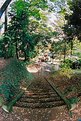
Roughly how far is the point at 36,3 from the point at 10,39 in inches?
133

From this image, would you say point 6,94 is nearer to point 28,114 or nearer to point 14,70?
point 28,114

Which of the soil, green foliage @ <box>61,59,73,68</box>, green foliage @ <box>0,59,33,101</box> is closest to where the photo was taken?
the soil

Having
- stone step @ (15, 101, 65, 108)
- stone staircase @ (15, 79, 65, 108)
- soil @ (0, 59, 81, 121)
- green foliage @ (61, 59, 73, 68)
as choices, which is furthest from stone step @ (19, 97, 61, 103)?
green foliage @ (61, 59, 73, 68)

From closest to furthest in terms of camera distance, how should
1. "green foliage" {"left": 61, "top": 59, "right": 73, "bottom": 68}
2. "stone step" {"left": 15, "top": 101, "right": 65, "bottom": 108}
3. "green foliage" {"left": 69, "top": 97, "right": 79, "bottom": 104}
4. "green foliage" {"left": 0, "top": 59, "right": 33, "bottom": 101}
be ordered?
1. "stone step" {"left": 15, "top": 101, "right": 65, "bottom": 108}
2. "green foliage" {"left": 69, "top": 97, "right": 79, "bottom": 104}
3. "green foliage" {"left": 0, "top": 59, "right": 33, "bottom": 101}
4. "green foliage" {"left": 61, "top": 59, "right": 73, "bottom": 68}

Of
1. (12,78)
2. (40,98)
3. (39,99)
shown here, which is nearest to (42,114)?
(39,99)

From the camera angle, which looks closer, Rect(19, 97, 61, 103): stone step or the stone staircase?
the stone staircase

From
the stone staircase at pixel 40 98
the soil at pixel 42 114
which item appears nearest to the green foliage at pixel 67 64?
the stone staircase at pixel 40 98

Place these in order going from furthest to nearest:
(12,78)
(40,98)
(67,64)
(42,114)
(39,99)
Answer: (67,64) < (12,78) < (40,98) < (39,99) < (42,114)

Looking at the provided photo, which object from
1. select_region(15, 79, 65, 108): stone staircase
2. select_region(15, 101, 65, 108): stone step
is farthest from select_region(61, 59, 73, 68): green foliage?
select_region(15, 101, 65, 108): stone step

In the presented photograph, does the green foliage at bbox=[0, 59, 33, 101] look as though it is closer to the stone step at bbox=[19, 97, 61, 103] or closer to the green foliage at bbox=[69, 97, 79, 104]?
the stone step at bbox=[19, 97, 61, 103]

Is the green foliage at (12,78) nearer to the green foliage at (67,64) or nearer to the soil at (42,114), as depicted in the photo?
the soil at (42,114)

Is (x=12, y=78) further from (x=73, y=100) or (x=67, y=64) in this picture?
(x=67, y=64)

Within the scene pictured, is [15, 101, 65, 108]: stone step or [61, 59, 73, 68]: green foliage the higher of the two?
[15, 101, 65, 108]: stone step

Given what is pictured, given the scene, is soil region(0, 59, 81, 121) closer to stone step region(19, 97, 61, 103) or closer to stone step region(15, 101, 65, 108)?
stone step region(15, 101, 65, 108)
